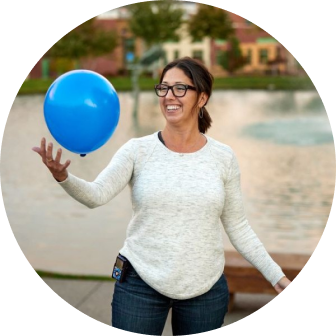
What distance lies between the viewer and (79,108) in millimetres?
2377

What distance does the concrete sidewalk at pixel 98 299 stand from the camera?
4.38 metres

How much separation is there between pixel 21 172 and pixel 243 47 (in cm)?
4545

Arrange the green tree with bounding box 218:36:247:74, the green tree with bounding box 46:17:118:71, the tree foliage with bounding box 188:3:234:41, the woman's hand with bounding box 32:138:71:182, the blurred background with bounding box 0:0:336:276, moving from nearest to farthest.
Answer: the woman's hand with bounding box 32:138:71:182, the blurred background with bounding box 0:0:336:276, the green tree with bounding box 46:17:118:71, the tree foliage with bounding box 188:3:234:41, the green tree with bounding box 218:36:247:74

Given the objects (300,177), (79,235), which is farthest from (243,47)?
(79,235)

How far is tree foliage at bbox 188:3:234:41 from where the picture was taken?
50.1 metres

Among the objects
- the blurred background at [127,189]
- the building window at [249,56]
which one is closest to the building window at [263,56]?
the building window at [249,56]

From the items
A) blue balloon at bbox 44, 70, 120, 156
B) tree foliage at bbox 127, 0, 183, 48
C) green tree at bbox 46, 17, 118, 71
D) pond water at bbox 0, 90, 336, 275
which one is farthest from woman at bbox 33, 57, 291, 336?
tree foliage at bbox 127, 0, 183, 48

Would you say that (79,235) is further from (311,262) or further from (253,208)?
(311,262)

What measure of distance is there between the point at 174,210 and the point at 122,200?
6.37 meters

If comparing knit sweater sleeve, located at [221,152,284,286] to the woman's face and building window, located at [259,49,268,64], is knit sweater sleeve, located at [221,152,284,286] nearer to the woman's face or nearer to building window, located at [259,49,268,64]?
the woman's face

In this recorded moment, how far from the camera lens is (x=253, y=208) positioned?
26.9 ft

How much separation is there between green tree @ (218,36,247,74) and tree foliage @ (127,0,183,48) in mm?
4000

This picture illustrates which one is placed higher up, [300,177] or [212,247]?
[212,247]

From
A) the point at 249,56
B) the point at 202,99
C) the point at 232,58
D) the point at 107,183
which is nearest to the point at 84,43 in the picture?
the point at 232,58
